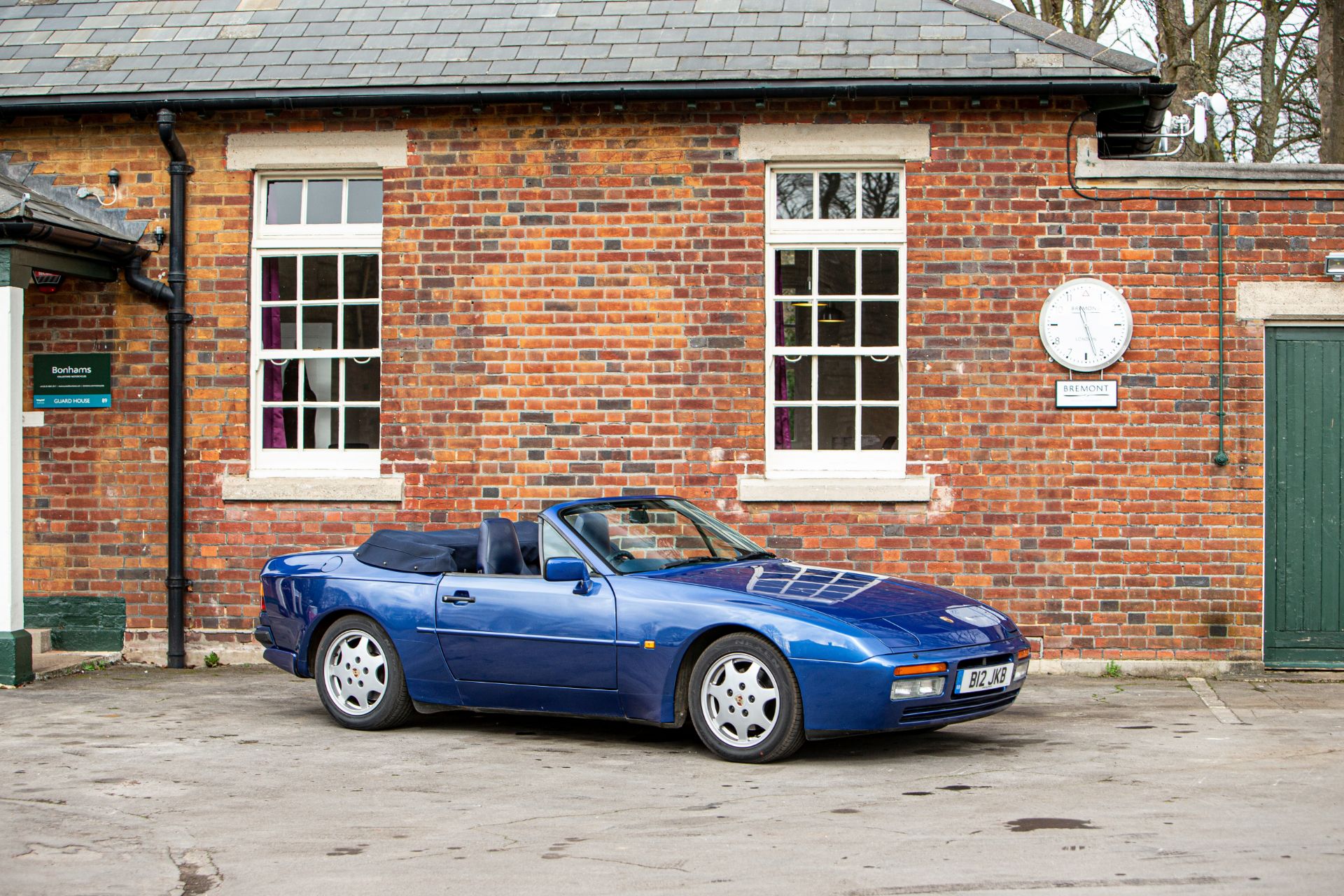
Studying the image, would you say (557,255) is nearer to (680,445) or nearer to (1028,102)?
(680,445)

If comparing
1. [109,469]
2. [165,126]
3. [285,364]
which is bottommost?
[109,469]

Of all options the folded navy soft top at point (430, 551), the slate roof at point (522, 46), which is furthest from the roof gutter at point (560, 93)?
the folded navy soft top at point (430, 551)

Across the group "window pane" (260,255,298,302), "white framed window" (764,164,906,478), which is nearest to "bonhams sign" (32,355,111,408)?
"window pane" (260,255,298,302)

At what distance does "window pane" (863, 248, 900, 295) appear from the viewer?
35.1 feet

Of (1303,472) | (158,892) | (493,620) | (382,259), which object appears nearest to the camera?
(158,892)

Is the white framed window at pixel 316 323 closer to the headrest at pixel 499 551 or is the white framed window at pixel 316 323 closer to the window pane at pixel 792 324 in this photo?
the window pane at pixel 792 324

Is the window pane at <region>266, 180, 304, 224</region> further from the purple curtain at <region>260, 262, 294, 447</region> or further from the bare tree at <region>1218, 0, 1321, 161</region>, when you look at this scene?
the bare tree at <region>1218, 0, 1321, 161</region>

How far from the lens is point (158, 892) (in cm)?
503

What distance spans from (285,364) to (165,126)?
192cm

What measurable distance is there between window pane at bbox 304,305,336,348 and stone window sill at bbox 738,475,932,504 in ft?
11.0

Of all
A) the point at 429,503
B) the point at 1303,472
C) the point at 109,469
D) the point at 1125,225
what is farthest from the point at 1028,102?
the point at 109,469

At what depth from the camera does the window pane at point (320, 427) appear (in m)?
11.2

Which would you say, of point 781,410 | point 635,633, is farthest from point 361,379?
point 635,633

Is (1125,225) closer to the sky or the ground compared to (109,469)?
closer to the sky
